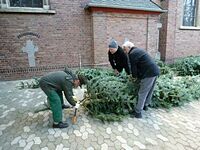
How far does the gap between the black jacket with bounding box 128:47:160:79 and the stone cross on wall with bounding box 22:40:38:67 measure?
4.93m

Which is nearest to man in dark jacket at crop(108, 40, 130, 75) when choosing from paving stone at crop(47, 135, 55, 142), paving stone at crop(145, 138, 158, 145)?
paving stone at crop(145, 138, 158, 145)

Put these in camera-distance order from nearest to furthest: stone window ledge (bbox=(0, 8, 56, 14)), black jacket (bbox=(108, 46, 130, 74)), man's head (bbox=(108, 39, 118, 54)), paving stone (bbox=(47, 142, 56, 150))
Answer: paving stone (bbox=(47, 142, 56, 150)), man's head (bbox=(108, 39, 118, 54)), black jacket (bbox=(108, 46, 130, 74)), stone window ledge (bbox=(0, 8, 56, 14))

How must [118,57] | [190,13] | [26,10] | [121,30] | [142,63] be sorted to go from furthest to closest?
[190,13]
[121,30]
[26,10]
[118,57]
[142,63]

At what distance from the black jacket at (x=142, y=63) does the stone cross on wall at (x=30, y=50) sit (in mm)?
4934

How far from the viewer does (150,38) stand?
30.9 ft

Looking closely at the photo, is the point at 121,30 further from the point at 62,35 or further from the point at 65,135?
the point at 65,135

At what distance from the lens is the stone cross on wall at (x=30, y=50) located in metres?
7.28

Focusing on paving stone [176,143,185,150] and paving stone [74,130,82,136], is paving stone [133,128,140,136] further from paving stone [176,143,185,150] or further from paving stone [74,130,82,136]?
paving stone [74,130,82,136]

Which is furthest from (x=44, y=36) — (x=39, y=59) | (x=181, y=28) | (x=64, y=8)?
(x=181, y=28)

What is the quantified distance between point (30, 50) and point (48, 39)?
857 mm

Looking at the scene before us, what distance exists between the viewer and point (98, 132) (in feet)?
11.2

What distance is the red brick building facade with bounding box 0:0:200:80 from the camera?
708cm

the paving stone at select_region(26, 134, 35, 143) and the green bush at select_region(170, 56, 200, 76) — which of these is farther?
the green bush at select_region(170, 56, 200, 76)

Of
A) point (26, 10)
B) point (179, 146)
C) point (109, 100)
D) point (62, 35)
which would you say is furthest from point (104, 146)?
point (26, 10)
